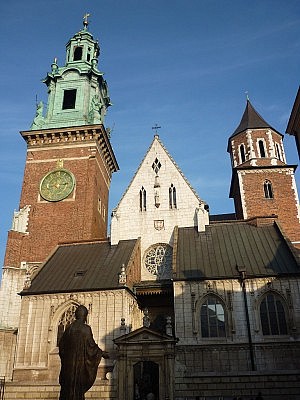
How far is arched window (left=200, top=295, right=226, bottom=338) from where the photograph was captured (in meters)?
22.3

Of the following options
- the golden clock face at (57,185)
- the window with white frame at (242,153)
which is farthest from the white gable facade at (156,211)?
the window with white frame at (242,153)

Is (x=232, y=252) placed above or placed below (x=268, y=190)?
below

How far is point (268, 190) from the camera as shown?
3531 centimetres

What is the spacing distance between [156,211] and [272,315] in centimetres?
1206

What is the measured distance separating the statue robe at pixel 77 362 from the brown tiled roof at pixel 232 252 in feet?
47.2

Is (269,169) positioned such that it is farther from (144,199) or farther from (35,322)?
(35,322)

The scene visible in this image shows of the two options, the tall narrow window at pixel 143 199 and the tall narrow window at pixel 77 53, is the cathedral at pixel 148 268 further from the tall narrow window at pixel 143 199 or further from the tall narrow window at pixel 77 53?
the tall narrow window at pixel 77 53

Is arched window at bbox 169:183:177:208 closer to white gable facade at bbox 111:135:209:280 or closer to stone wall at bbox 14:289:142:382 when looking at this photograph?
white gable facade at bbox 111:135:209:280

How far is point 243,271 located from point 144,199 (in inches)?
439

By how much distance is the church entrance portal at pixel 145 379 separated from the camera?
21.3 metres

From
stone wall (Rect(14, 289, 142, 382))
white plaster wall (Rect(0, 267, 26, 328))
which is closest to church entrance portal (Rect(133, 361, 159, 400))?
stone wall (Rect(14, 289, 142, 382))

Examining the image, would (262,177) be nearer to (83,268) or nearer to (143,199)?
(143,199)

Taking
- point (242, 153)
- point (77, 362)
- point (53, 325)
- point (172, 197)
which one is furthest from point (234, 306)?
point (242, 153)

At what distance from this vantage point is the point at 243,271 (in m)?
23.2
